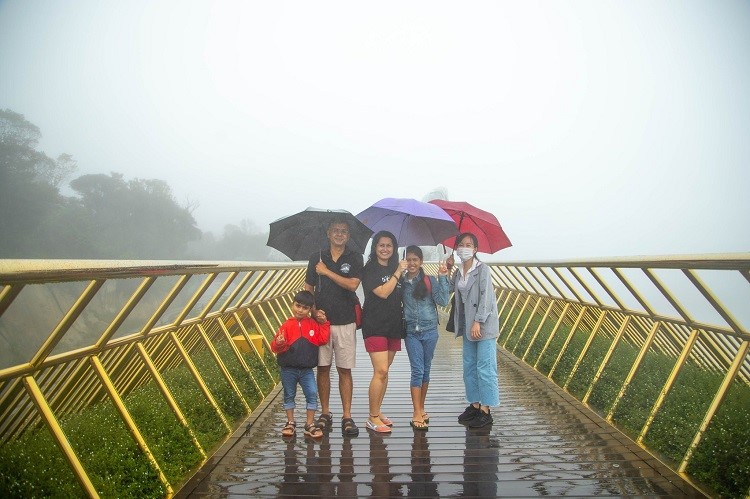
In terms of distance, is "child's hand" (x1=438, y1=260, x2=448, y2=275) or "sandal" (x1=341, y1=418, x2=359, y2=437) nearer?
"sandal" (x1=341, y1=418, x2=359, y2=437)

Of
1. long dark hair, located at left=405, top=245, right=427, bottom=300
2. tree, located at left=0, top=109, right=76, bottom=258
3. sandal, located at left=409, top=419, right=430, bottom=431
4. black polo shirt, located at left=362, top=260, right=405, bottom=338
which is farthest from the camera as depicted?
tree, located at left=0, top=109, right=76, bottom=258

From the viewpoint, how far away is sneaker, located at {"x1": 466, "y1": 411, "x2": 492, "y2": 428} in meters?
5.04

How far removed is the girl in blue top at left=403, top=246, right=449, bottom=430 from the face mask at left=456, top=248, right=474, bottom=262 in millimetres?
268

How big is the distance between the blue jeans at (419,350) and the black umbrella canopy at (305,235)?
85cm

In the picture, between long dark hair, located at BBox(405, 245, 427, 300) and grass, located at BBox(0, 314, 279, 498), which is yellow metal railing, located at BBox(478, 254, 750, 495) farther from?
grass, located at BBox(0, 314, 279, 498)

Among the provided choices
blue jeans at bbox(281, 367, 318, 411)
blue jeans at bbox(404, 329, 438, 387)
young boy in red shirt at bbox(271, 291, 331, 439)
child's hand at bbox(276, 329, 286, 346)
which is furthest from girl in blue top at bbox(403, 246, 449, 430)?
child's hand at bbox(276, 329, 286, 346)

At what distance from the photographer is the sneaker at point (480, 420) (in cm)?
504

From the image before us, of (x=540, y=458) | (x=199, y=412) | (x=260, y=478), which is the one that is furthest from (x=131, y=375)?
(x=540, y=458)

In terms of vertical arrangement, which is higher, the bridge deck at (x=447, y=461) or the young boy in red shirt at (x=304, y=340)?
the young boy in red shirt at (x=304, y=340)

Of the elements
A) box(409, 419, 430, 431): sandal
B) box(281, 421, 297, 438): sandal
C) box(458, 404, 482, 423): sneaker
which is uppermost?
box(458, 404, 482, 423): sneaker

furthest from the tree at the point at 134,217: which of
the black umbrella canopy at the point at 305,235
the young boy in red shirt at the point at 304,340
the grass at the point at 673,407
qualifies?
the young boy in red shirt at the point at 304,340

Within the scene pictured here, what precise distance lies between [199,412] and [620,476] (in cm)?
334

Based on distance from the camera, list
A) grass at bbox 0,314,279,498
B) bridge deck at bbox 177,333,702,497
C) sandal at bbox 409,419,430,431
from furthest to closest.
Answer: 1. sandal at bbox 409,419,430,431
2. bridge deck at bbox 177,333,702,497
3. grass at bbox 0,314,279,498

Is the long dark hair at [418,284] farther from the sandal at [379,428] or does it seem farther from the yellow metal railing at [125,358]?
the yellow metal railing at [125,358]
